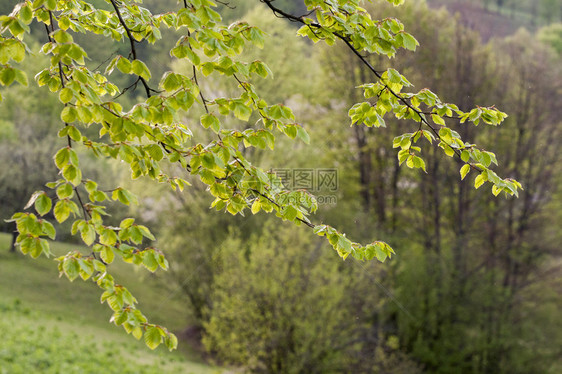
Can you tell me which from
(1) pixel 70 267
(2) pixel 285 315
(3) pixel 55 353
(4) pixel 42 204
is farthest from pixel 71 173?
(3) pixel 55 353

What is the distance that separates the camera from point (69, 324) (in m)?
16.8

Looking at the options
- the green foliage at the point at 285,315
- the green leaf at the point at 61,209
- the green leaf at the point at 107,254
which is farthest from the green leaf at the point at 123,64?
the green foliage at the point at 285,315

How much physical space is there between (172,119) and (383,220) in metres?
17.4

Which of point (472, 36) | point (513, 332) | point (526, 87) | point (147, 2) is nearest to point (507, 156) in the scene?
point (526, 87)

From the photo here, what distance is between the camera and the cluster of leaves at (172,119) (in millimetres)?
2521

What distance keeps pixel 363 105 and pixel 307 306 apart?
31.8ft

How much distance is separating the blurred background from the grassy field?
0.37 feet

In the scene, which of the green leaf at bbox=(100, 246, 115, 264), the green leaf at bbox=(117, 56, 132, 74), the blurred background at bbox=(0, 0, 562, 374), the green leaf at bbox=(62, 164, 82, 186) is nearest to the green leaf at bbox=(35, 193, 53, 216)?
the green leaf at bbox=(62, 164, 82, 186)

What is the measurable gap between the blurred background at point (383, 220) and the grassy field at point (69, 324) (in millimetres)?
114

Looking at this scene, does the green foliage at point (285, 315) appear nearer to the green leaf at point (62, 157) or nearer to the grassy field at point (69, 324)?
the grassy field at point (69, 324)

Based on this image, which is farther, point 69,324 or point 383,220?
point 383,220

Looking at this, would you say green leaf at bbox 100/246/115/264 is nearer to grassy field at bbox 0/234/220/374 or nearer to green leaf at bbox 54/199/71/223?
green leaf at bbox 54/199/71/223

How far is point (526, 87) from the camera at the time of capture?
17.3 m

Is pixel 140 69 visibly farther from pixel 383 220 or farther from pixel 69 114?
pixel 383 220
